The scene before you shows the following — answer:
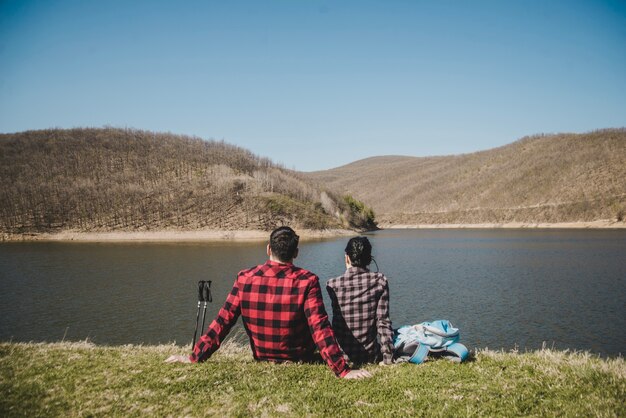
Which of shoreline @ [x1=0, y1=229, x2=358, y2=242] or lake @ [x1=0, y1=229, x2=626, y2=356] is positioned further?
shoreline @ [x1=0, y1=229, x2=358, y2=242]

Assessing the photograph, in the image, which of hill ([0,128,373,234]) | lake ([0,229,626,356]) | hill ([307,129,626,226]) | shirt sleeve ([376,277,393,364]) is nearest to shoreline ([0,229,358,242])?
hill ([0,128,373,234])

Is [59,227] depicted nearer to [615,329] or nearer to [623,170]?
[615,329]

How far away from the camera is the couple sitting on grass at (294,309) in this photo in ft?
17.2

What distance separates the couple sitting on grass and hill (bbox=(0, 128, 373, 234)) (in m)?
87.8

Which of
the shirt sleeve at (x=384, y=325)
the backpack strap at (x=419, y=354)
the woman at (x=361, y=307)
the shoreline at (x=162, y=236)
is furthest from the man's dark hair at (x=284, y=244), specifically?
the shoreline at (x=162, y=236)

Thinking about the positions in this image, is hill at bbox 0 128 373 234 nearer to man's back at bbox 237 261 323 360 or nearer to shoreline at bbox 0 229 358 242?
shoreline at bbox 0 229 358 242

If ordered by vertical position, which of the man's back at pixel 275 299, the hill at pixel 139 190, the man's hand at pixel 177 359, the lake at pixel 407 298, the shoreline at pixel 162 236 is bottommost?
the lake at pixel 407 298

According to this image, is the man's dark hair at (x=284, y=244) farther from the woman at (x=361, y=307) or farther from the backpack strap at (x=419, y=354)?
the backpack strap at (x=419, y=354)

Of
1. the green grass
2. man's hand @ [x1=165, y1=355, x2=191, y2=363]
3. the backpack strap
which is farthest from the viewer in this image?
the backpack strap

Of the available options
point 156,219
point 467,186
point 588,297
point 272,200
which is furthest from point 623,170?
point 156,219

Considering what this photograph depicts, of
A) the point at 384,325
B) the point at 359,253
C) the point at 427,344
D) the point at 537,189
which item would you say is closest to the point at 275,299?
the point at 359,253

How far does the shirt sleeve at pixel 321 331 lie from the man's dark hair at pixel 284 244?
0.53 metres

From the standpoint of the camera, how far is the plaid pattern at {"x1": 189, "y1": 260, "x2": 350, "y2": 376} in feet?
17.0

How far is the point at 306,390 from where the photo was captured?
5.20m
